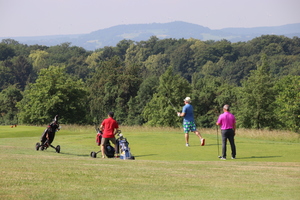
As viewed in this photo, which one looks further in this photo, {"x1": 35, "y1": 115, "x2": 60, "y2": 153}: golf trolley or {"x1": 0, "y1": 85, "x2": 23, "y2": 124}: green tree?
{"x1": 0, "y1": 85, "x2": 23, "y2": 124}: green tree

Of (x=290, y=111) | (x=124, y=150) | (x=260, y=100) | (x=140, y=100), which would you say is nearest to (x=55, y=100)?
(x=260, y=100)

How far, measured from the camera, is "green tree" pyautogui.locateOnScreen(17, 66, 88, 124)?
70.8m

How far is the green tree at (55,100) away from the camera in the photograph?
7075 cm

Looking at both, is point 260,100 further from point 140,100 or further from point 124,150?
point 124,150

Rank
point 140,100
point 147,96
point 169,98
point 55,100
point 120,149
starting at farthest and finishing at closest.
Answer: point 140,100 < point 147,96 < point 169,98 < point 55,100 < point 120,149

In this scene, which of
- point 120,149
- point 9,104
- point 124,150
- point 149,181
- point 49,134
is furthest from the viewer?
point 9,104

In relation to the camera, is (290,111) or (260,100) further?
(260,100)

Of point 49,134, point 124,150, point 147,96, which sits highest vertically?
point 147,96

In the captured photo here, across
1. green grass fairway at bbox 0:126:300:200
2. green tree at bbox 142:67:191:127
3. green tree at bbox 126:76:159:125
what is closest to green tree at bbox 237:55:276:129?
green tree at bbox 142:67:191:127

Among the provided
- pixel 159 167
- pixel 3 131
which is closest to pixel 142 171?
pixel 159 167

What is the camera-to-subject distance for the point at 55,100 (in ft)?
228

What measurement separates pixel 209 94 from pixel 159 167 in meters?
89.6

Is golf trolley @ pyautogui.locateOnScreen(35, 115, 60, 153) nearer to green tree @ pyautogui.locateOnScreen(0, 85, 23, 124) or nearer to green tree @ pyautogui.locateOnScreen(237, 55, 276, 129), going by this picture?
green tree @ pyautogui.locateOnScreen(237, 55, 276, 129)

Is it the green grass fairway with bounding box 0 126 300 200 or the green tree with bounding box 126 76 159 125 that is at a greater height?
the green tree with bounding box 126 76 159 125
